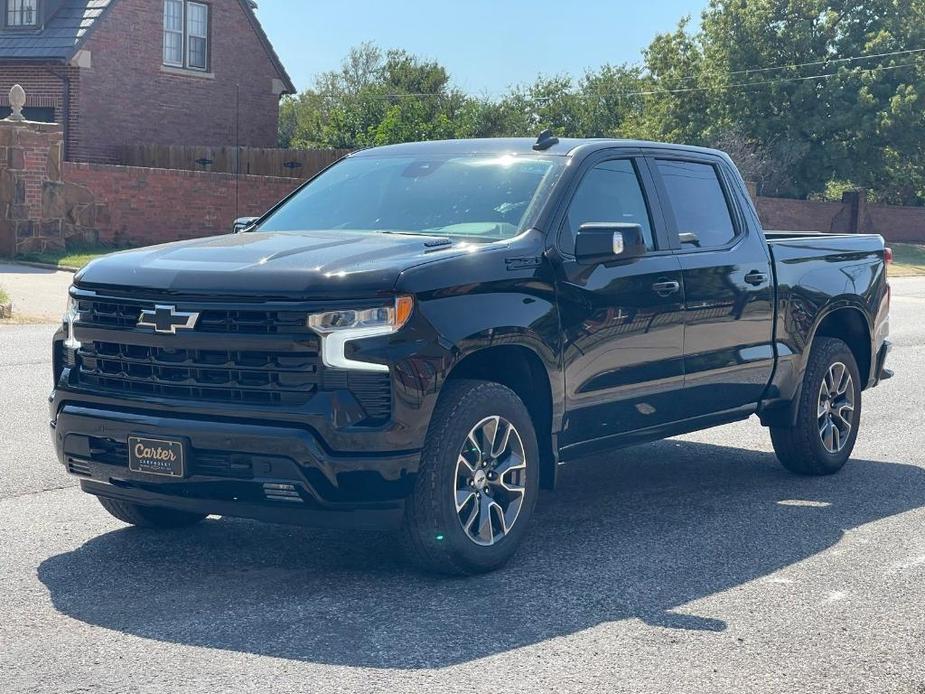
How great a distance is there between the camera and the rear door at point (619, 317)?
654 cm

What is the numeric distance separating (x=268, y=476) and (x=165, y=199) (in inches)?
920

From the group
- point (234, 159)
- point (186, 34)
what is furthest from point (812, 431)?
point (186, 34)

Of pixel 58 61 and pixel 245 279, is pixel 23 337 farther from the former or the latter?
pixel 58 61

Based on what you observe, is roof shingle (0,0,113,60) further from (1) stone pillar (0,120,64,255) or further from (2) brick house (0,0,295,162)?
(1) stone pillar (0,120,64,255)

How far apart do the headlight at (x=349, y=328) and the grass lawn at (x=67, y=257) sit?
18.9m

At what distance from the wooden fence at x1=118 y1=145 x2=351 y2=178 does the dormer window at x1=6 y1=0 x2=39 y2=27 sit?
385 centimetres

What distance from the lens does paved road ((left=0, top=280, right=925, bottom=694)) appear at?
Answer: 4777 millimetres

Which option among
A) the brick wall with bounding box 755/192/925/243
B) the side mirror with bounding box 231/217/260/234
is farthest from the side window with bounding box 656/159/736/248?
the brick wall with bounding box 755/192/925/243

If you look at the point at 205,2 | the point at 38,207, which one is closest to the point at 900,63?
the point at 205,2

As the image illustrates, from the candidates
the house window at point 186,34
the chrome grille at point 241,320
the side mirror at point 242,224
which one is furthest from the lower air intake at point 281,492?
the house window at point 186,34

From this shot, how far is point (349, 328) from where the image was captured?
18.1 feet

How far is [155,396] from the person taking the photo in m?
5.70

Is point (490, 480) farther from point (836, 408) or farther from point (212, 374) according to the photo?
point (836, 408)

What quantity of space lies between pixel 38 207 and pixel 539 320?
67.7 feet
